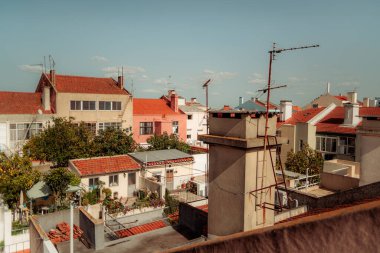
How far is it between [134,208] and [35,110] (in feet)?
67.3

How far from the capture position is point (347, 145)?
30.9 m

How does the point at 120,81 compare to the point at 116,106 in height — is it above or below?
above

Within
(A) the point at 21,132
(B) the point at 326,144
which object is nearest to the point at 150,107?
(A) the point at 21,132

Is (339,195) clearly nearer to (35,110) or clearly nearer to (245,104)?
(245,104)

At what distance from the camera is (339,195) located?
6547 mm

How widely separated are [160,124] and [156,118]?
1.12 metres

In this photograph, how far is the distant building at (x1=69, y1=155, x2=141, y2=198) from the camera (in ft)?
80.8

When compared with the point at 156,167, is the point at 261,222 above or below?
above

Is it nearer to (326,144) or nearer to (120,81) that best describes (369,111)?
(326,144)

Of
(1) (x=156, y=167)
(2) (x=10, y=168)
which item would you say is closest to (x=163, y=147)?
(1) (x=156, y=167)

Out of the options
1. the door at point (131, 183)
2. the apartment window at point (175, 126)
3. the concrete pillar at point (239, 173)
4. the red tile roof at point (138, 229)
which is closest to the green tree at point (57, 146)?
the door at point (131, 183)

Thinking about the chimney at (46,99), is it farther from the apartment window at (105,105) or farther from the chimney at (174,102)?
the chimney at (174,102)

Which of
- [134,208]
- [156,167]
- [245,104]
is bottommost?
[134,208]

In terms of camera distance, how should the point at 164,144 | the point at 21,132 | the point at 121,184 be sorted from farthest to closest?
the point at 164,144 < the point at 21,132 < the point at 121,184
